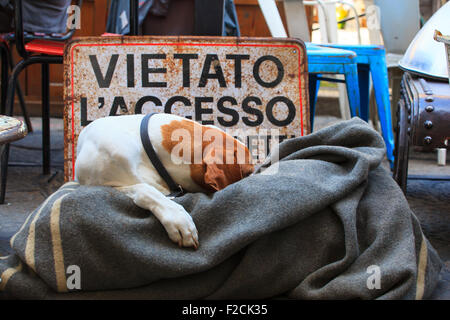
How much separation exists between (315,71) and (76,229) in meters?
1.56

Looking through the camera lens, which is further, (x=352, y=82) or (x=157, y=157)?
(x=352, y=82)

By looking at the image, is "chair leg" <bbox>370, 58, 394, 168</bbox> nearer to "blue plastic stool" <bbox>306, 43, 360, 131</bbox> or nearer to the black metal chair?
"blue plastic stool" <bbox>306, 43, 360, 131</bbox>

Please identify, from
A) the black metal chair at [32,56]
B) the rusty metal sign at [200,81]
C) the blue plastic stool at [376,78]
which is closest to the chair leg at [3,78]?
the black metal chair at [32,56]

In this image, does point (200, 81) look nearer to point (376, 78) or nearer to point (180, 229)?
point (180, 229)

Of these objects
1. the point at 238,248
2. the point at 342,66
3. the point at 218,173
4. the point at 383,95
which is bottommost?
the point at 238,248

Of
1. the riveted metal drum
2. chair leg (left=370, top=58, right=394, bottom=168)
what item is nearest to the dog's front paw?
the riveted metal drum

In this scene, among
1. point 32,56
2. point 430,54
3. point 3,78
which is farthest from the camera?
point 3,78

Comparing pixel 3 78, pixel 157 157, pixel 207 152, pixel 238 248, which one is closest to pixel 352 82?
pixel 207 152

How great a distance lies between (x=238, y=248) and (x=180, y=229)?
165 millimetres

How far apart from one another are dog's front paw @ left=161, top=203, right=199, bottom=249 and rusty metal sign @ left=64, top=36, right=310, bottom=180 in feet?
2.36

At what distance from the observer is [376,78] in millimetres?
3146

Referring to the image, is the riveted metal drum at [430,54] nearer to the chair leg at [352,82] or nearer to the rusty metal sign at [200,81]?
the chair leg at [352,82]

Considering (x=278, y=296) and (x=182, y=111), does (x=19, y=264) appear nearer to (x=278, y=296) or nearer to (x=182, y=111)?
(x=278, y=296)
